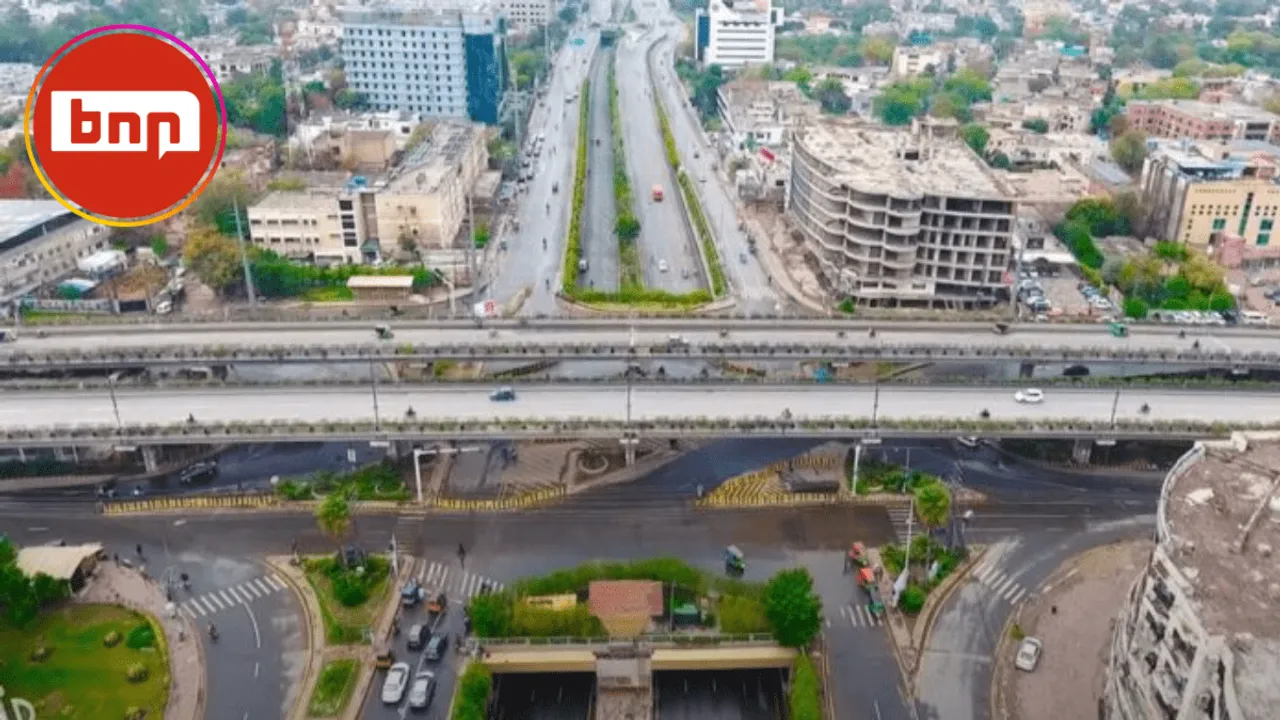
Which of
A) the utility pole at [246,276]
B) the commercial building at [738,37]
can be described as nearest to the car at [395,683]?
the utility pole at [246,276]

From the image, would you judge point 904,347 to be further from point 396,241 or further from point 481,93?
point 481,93

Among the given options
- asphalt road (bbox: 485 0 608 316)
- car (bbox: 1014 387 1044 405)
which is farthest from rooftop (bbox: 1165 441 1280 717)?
asphalt road (bbox: 485 0 608 316)

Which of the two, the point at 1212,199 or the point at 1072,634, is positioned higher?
the point at 1212,199

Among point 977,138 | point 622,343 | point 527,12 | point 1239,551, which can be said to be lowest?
point 622,343

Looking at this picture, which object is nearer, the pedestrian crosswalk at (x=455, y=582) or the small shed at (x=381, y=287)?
the pedestrian crosswalk at (x=455, y=582)

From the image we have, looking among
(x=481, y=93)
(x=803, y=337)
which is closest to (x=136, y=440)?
(x=803, y=337)

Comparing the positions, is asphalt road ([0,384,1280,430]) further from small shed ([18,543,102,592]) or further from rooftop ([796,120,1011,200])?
rooftop ([796,120,1011,200])

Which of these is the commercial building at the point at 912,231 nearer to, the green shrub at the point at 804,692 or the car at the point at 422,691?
the green shrub at the point at 804,692

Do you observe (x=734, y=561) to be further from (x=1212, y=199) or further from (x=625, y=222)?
(x=1212, y=199)

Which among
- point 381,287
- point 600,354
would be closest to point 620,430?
point 600,354
